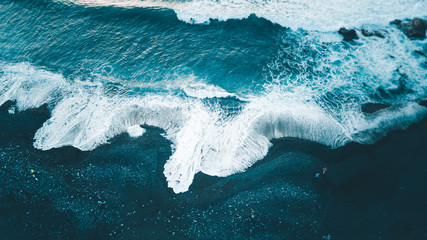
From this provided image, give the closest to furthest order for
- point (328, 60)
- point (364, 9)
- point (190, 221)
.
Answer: point (190, 221), point (328, 60), point (364, 9)

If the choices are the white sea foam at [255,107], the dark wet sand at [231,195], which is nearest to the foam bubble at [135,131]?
the white sea foam at [255,107]

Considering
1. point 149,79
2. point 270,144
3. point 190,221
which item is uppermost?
point 149,79

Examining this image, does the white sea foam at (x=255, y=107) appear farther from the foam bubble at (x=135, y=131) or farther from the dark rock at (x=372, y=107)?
the dark rock at (x=372, y=107)

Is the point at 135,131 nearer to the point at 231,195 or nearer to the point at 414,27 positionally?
the point at 231,195

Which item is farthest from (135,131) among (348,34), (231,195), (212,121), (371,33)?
(371,33)

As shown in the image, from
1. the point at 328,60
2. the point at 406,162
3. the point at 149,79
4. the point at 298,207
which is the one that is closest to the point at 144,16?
the point at 149,79

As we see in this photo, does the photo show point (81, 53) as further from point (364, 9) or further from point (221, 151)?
point (364, 9)
